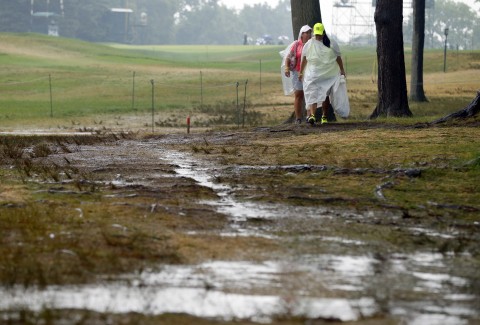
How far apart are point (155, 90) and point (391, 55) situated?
26.7 metres

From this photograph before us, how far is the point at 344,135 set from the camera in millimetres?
18844

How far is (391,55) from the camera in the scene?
82.9 ft

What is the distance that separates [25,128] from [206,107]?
1121 centimetres

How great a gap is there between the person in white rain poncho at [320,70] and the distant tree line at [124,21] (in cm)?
11057

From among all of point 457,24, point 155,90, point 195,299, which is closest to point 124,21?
point 457,24

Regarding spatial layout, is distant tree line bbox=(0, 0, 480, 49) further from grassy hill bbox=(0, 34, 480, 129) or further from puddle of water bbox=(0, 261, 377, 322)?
puddle of water bbox=(0, 261, 377, 322)

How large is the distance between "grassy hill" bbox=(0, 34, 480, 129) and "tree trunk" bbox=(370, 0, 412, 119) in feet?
5.70

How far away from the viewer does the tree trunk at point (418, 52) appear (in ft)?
129

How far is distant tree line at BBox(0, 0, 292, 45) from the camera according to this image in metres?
134

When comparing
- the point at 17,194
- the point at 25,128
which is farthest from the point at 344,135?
the point at 25,128

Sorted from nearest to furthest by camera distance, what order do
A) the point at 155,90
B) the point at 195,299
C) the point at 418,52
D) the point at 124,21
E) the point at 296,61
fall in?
the point at 195,299 → the point at 296,61 → the point at 418,52 → the point at 155,90 → the point at 124,21

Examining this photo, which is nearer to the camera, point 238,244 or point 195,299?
point 195,299

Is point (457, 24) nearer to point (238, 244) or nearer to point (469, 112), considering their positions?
point (469, 112)

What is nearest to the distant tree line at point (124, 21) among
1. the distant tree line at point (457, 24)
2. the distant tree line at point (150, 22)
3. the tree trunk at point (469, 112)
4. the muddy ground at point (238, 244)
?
the distant tree line at point (150, 22)
